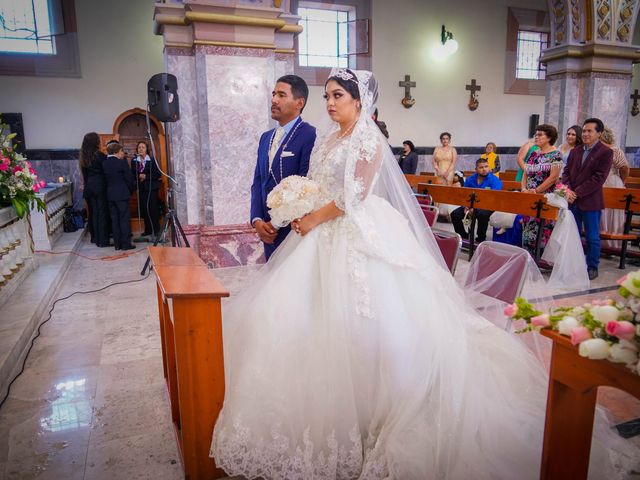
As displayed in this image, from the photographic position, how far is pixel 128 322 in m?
3.80

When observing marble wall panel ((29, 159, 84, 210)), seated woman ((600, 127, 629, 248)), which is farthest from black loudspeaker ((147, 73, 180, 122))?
seated woman ((600, 127, 629, 248))

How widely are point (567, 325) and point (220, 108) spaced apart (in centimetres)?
422

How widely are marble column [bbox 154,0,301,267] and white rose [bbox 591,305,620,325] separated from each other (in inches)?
165

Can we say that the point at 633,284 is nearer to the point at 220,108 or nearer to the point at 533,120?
the point at 220,108

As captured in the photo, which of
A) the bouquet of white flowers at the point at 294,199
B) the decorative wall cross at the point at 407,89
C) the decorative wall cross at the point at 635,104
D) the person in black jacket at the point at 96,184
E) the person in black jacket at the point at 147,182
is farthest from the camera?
the decorative wall cross at the point at 635,104

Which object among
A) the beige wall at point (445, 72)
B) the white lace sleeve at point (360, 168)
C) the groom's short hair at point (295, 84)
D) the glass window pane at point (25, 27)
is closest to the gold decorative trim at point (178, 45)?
the groom's short hair at point (295, 84)

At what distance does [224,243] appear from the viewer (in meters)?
5.14

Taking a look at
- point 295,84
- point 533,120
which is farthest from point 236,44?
point 533,120

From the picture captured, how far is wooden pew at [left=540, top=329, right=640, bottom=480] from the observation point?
4.58 feet

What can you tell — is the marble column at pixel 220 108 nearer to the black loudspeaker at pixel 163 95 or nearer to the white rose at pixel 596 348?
the black loudspeaker at pixel 163 95

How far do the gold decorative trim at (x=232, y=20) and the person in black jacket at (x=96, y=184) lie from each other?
2.79 meters

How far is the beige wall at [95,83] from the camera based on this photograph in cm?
797

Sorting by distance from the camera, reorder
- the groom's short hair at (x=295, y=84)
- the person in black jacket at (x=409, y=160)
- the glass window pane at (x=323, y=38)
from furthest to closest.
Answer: the glass window pane at (x=323, y=38), the person in black jacket at (x=409, y=160), the groom's short hair at (x=295, y=84)

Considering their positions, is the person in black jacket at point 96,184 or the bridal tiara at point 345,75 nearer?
→ the bridal tiara at point 345,75
